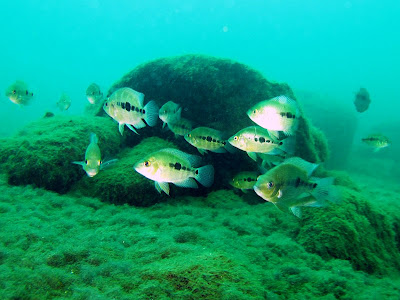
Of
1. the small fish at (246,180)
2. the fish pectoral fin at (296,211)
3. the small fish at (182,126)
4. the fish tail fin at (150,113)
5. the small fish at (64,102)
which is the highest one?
the small fish at (64,102)

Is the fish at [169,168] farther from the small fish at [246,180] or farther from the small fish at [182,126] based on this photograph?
the small fish at [182,126]

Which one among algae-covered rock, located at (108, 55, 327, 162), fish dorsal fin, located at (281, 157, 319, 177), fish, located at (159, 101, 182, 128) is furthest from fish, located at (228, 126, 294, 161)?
algae-covered rock, located at (108, 55, 327, 162)

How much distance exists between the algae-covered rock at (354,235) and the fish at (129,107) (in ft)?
10.8

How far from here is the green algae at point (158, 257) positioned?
7.79ft

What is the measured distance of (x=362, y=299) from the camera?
99.8 inches

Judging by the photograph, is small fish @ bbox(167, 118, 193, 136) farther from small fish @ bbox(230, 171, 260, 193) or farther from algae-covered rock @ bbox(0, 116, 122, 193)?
algae-covered rock @ bbox(0, 116, 122, 193)

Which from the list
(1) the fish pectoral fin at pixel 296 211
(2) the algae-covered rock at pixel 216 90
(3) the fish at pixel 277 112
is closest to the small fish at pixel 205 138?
(3) the fish at pixel 277 112

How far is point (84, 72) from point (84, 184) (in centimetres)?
14014

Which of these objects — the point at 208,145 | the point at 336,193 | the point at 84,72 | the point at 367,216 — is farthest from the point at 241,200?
the point at 84,72

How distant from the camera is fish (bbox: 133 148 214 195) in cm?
343

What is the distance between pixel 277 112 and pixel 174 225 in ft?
9.07

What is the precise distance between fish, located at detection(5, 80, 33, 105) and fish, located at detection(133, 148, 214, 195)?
577 centimetres

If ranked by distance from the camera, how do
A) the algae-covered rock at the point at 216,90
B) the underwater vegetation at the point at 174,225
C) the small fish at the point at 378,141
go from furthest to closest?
the small fish at the point at 378,141 < the algae-covered rock at the point at 216,90 < the underwater vegetation at the point at 174,225

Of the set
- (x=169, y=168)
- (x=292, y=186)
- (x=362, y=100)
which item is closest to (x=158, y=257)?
(x=169, y=168)
